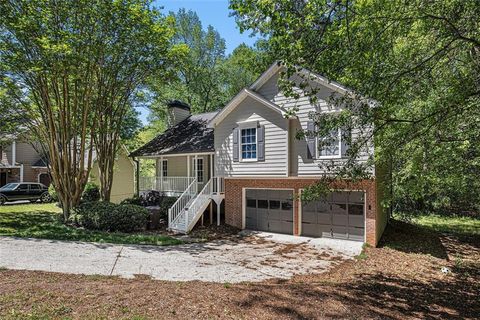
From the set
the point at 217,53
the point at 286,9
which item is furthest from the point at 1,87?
the point at 217,53

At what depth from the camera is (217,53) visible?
34.8 m

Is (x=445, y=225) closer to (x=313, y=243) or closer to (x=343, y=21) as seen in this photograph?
(x=313, y=243)

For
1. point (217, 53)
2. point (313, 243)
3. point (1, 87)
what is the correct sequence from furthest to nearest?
1. point (217, 53)
2. point (1, 87)
3. point (313, 243)

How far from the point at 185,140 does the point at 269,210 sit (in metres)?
7.34

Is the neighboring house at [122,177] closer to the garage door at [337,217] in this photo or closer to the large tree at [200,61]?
the large tree at [200,61]

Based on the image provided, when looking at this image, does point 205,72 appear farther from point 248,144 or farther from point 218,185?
point 248,144

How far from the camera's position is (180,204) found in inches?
591

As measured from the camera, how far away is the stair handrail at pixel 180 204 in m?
14.5

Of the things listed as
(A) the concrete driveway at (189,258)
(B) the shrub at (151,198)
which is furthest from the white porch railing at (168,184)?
(A) the concrete driveway at (189,258)

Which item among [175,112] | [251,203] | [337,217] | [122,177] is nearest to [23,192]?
[122,177]

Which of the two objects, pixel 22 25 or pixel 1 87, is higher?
pixel 22 25

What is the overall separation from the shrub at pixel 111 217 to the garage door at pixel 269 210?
4.96m

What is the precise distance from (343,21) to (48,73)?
40.7 feet

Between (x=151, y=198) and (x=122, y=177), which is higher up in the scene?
(x=122, y=177)
